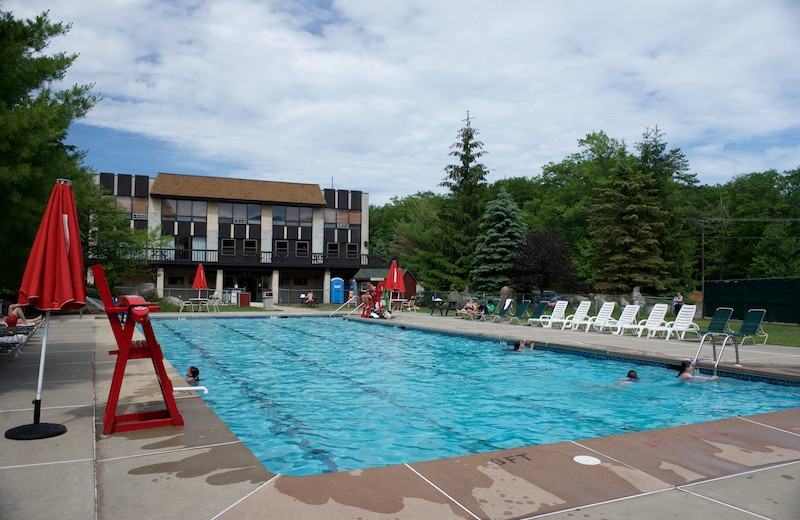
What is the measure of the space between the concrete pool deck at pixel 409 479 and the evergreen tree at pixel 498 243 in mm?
29716

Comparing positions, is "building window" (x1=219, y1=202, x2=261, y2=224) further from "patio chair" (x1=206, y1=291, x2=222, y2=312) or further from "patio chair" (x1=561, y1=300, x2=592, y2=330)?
"patio chair" (x1=561, y1=300, x2=592, y2=330)

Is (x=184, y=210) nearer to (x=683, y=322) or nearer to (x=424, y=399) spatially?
(x=683, y=322)

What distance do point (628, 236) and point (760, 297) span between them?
11.8m

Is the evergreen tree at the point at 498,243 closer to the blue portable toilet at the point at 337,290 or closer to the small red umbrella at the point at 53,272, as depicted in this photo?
the blue portable toilet at the point at 337,290

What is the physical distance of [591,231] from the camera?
131 feet

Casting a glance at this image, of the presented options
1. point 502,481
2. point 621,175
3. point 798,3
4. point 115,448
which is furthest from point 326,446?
point 621,175

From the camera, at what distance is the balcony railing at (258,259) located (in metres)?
42.8

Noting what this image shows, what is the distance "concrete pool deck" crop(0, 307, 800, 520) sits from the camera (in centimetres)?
339

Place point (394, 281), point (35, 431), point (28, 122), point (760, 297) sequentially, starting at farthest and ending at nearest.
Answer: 1. point (394, 281)
2. point (760, 297)
3. point (28, 122)
4. point (35, 431)

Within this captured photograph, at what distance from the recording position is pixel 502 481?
3.93 meters

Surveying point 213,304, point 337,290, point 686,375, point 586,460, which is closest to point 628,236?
point 337,290

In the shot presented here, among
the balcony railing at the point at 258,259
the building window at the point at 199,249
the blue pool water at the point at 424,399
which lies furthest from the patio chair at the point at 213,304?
the blue pool water at the point at 424,399

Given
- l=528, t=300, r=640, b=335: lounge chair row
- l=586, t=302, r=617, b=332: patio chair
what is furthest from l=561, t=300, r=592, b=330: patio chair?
l=586, t=302, r=617, b=332: patio chair

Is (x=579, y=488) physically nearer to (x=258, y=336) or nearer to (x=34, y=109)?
(x=34, y=109)
